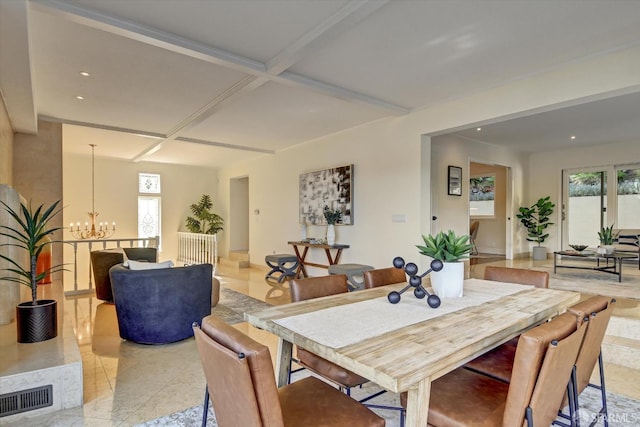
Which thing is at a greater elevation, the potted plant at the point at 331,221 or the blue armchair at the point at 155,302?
the potted plant at the point at 331,221

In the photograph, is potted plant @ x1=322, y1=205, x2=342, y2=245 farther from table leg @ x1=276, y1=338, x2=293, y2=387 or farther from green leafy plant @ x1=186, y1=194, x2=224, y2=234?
green leafy plant @ x1=186, y1=194, x2=224, y2=234

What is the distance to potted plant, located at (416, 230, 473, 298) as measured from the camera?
2002mm

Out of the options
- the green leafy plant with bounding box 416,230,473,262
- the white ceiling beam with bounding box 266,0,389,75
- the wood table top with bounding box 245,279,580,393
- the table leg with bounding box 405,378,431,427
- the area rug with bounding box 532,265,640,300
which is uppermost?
the white ceiling beam with bounding box 266,0,389,75

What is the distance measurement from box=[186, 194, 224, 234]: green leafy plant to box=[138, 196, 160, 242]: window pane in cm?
80

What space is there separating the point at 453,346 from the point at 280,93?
359cm

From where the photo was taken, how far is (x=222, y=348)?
3.59 feet

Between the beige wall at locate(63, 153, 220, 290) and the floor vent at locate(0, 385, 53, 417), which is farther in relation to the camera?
the beige wall at locate(63, 153, 220, 290)

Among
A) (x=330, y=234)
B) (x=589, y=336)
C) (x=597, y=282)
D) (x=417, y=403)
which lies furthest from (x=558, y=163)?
(x=417, y=403)

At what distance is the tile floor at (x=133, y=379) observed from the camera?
2.19 m

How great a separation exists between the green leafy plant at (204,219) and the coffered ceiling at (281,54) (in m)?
4.42

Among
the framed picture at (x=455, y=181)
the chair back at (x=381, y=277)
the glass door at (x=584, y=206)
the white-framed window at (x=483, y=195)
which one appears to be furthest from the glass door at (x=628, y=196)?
the chair back at (x=381, y=277)

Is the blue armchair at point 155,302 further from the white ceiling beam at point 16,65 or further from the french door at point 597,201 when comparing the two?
the french door at point 597,201

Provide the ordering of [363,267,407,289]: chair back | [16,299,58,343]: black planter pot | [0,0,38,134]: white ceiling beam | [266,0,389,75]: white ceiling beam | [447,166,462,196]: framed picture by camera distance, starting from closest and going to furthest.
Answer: [0,0,38,134]: white ceiling beam → [266,0,389,75]: white ceiling beam → [363,267,407,289]: chair back → [16,299,58,343]: black planter pot → [447,166,462,196]: framed picture

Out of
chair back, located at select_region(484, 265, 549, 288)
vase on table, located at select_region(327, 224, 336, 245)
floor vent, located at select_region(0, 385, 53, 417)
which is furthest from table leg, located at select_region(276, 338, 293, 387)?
vase on table, located at select_region(327, 224, 336, 245)
